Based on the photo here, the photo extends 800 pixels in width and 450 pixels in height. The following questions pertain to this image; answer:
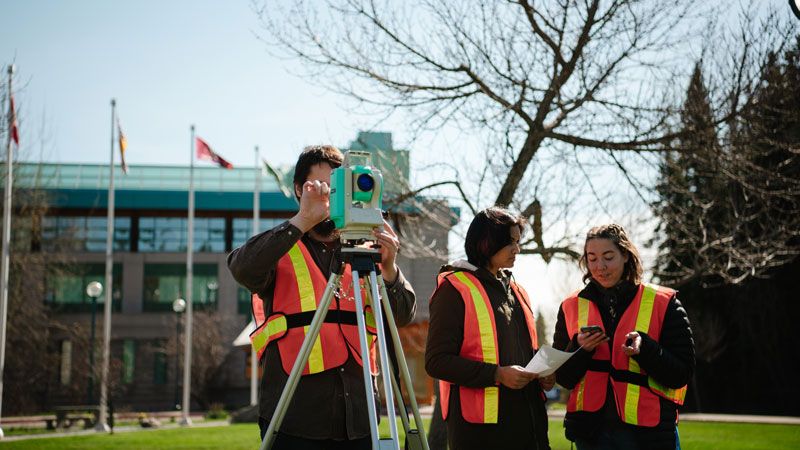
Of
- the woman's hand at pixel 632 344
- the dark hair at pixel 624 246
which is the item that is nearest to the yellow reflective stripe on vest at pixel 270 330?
the woman's hand at pixel 632 344

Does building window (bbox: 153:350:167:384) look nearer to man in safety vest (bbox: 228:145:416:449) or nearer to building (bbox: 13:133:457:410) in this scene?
building (bbox: 13:133:457:410)

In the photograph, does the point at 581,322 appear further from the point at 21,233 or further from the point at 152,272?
the point at 152,272

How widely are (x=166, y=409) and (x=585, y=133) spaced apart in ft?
116

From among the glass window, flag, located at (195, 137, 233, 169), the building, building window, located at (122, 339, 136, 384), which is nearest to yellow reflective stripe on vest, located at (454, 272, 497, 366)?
flag, located at (195, 137, 233, 169)

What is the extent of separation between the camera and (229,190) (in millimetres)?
41000

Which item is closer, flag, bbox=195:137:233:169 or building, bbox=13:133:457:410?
flag, bbox=195:137:233:169

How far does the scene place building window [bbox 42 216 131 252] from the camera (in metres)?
38.1

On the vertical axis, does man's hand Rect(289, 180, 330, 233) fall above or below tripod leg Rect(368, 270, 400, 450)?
above

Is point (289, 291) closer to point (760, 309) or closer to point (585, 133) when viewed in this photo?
point (585, 133)

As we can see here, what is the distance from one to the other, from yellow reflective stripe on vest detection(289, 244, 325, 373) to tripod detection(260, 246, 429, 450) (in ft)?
0.61

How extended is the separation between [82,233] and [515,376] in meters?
42.2

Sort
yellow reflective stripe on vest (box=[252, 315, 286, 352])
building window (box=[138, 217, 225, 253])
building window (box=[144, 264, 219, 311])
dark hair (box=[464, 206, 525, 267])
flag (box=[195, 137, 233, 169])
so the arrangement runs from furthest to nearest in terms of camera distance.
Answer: building window (box=[138, 217, 225, 253]), building window (box=[144, 264, 219, 311]), flag (box=[195, 137, 233, 169]), dark hair (box=[464, 206, 525, 267]), yellow reflective stripe on vest (box=[252, 315, 286, 352])

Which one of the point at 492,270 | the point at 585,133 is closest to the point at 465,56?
the point at 585,133

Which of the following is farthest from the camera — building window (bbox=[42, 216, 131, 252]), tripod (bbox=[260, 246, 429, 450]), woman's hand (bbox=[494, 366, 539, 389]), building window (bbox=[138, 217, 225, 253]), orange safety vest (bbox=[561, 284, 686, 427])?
building window (bbox=[138, 217, 225, 253])
